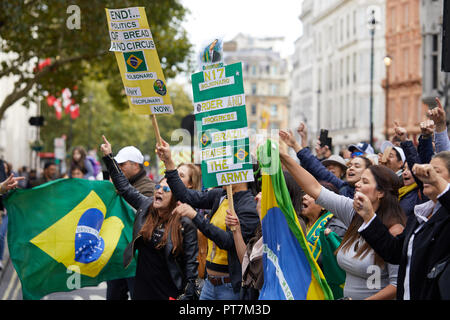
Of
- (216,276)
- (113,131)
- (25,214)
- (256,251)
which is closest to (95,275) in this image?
(25,214)

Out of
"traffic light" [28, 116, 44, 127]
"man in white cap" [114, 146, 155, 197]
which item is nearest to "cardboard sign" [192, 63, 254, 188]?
"man in white cap" [114, 146, 155, 197]

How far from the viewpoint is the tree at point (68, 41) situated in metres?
21.6

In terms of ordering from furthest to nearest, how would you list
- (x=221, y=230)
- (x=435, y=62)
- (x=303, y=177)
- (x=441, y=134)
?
(x=435, y=62), (x=441, y=134), (x=221, y=230), (x=303, y=177)

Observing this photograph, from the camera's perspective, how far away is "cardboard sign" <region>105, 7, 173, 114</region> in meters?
7.71

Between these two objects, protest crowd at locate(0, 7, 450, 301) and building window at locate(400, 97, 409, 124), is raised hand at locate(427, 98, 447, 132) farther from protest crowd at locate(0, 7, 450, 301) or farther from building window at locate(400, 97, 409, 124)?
building window at locate(400, 97, 409, 124)

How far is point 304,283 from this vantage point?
5461 mm

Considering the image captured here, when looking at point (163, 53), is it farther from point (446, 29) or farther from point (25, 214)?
point (446, 29)

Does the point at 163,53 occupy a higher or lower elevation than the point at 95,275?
higher

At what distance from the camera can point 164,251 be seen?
7551 mm

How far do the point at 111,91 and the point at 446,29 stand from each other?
22265mm

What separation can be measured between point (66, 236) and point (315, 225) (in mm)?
3050

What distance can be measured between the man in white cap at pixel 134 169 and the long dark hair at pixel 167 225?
3.71 ft

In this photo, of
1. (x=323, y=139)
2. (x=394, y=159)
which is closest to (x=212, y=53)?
(x=394, y=159)

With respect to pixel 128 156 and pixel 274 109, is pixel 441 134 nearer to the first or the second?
pixel 128 156
